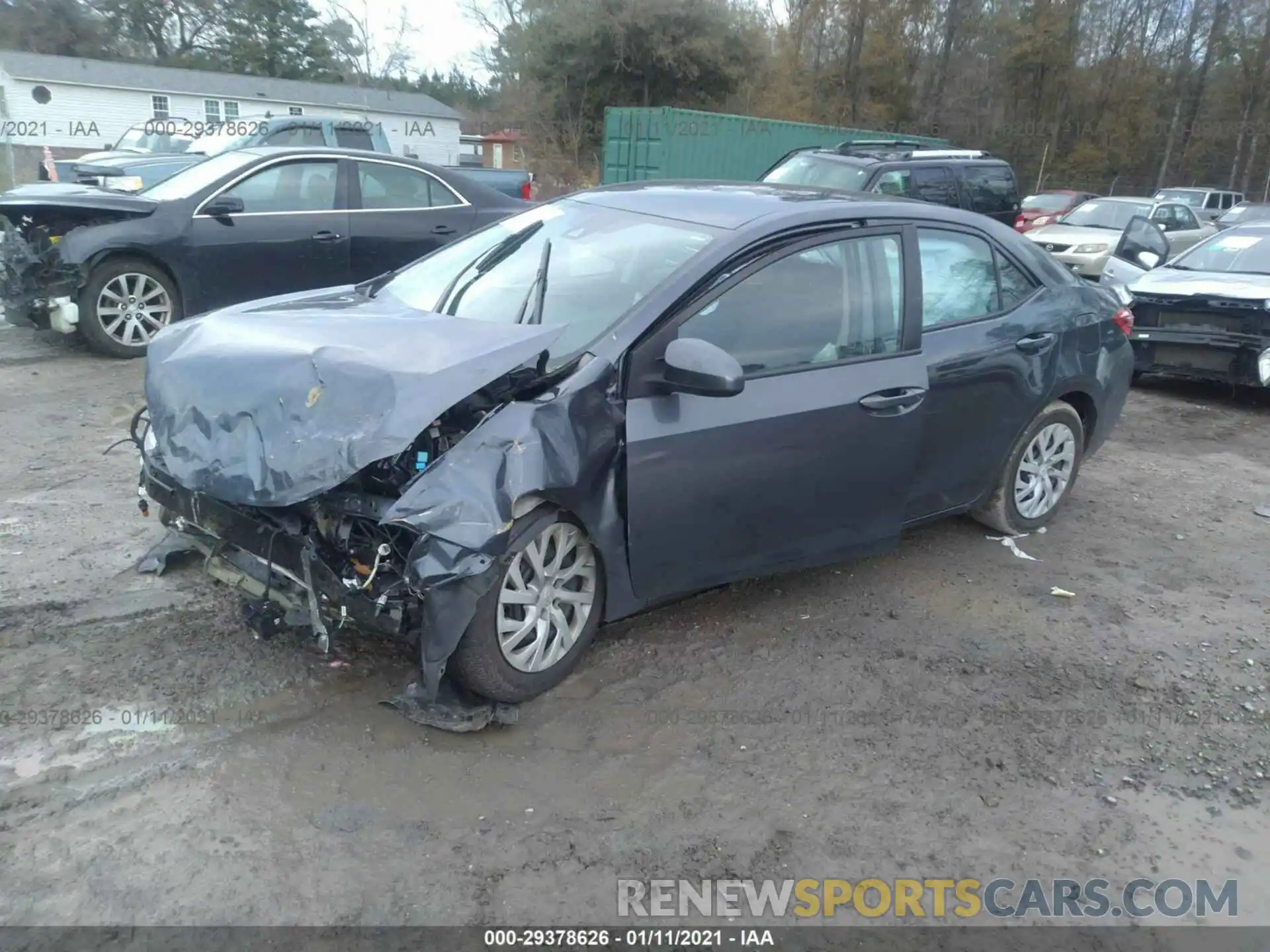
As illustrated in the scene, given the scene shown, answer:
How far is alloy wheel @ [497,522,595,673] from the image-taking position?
11.1 feet

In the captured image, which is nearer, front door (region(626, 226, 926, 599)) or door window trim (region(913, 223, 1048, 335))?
front door (region(626, 226, 926, 599))

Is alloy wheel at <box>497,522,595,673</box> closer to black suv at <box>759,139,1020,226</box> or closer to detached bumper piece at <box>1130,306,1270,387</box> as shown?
detached bumper piece at <box>1130,306,1270,387</box>

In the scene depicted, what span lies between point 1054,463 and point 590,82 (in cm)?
2702

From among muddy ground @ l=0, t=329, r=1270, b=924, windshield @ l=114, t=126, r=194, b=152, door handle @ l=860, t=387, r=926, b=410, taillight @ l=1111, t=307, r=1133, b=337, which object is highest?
windshield @ l=114, t=126, r=194, b=152

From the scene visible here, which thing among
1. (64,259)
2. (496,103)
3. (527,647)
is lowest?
(527,647)

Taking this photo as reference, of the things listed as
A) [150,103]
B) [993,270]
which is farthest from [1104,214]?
[150,103]

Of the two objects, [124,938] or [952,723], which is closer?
[124,938]

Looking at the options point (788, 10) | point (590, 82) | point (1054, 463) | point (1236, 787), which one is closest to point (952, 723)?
point (1236, 787)

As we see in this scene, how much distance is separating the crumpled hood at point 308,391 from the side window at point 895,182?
28.4 feet

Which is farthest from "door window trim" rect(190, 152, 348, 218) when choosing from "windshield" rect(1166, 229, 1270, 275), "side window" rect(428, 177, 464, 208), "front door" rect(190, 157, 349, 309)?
"windshield" rect(1166, 229, 1270, 275)

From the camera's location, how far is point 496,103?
37469 millimetres

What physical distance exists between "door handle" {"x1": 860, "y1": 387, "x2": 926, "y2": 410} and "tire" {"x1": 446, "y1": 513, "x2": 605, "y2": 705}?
1333 mm

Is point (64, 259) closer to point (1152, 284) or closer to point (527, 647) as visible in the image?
point (527, 647)

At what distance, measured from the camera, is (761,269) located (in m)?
3.93
